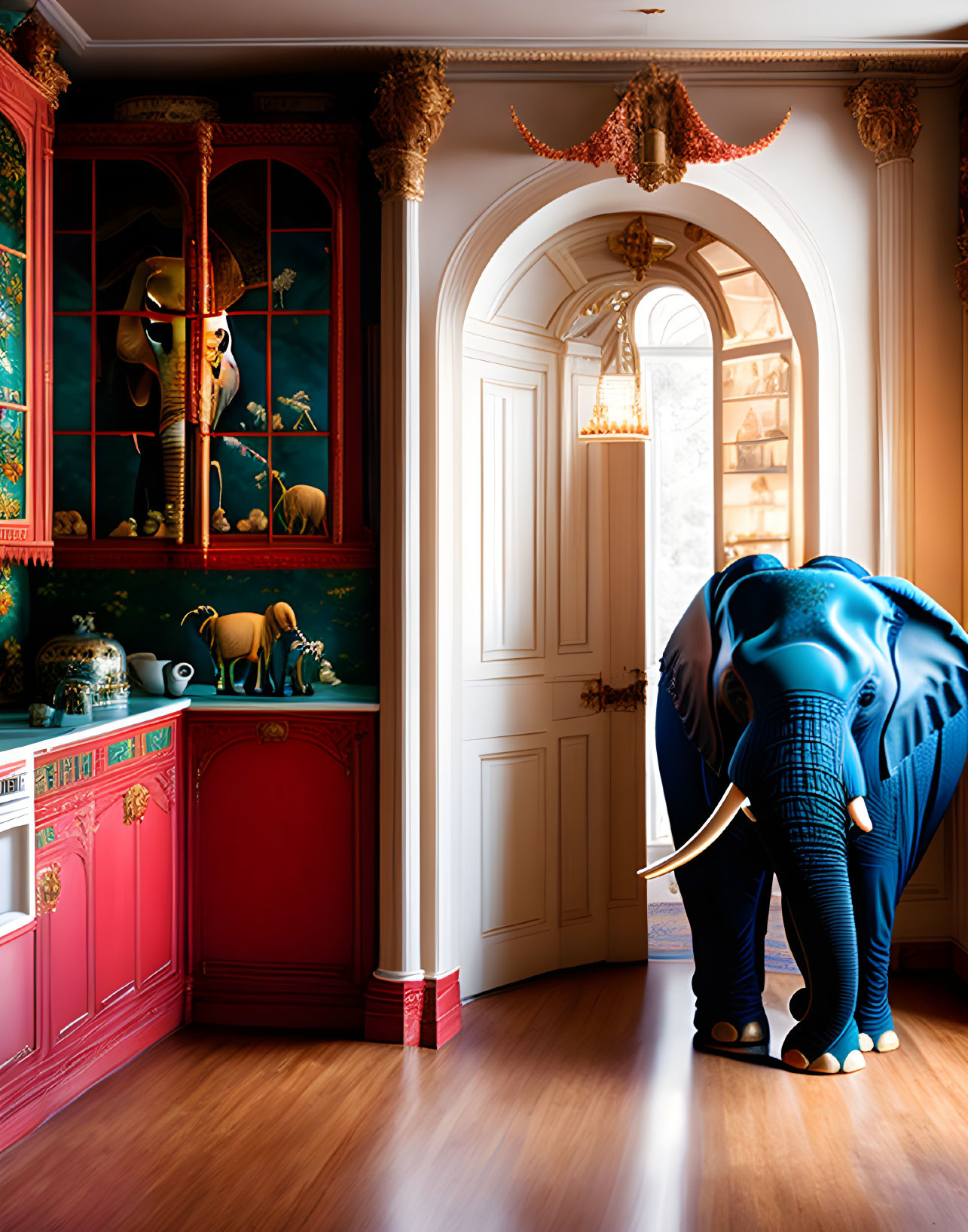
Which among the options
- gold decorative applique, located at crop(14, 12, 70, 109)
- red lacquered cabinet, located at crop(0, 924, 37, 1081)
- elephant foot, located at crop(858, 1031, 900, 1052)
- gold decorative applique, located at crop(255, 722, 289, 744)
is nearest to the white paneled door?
gold decorative applique, located at crop(255, 722, 289, 744)

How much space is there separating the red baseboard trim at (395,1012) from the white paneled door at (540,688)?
36 cm

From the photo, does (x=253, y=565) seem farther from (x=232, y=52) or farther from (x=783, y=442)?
(x=783, y=442)

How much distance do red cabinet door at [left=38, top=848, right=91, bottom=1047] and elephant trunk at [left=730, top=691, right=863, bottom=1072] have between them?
5.93 ft

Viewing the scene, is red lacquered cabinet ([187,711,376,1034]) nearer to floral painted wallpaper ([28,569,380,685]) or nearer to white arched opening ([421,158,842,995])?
white arched opening ([421,158,842,995])

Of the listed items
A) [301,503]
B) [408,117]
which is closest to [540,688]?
[301,503]

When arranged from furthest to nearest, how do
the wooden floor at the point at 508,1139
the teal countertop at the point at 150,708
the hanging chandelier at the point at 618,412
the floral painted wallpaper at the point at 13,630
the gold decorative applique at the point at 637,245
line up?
the gold decorative applique at the point at 637,245, the hanging chandelier at the point at 618,412, the floral painted wallpaper at the point at 13,630, the teal countertop at the point at 150,708, the wooden floor at the point at 508,1139

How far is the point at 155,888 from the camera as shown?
3.36m

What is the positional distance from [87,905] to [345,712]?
37.5 inches

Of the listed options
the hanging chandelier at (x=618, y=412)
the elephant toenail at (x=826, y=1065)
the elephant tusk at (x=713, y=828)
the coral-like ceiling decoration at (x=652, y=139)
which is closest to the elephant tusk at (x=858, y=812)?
the elephant tusk at (x=713, y=828)

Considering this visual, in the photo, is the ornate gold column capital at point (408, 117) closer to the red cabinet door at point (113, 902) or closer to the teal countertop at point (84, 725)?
the teal countertop at point (84, 725)

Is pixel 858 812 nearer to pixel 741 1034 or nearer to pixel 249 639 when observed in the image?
pixel 741 1034

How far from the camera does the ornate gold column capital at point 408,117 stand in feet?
11.0

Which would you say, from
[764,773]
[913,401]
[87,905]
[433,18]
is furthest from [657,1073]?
[433,18]

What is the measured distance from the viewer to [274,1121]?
9.21 ft
